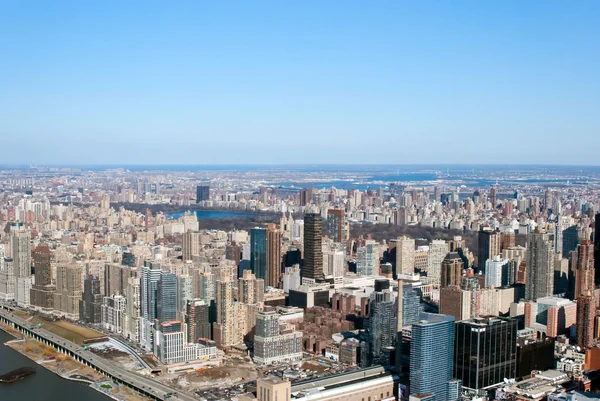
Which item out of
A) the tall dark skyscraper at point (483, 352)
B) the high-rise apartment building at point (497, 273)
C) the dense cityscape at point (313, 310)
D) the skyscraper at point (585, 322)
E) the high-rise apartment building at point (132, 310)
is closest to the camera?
the tall dark skyscraper at point (483, 352)

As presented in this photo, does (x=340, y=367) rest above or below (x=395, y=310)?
below

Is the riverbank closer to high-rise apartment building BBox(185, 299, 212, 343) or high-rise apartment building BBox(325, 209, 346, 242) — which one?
high-rise apartment building BBox(185, 299, 212, 343)

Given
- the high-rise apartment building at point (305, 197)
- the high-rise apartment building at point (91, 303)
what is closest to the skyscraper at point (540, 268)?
the high-rise apartment building at point (91, 303)

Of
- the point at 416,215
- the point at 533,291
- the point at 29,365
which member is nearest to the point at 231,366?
the point at 29,365

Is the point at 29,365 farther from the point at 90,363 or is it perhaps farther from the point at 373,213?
the point at 373,213

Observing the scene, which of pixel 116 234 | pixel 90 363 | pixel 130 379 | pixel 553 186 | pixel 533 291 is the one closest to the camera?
pixel 130 379

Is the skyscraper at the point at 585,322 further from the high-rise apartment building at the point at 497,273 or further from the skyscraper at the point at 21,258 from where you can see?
the skyscraper at the point at 21,258

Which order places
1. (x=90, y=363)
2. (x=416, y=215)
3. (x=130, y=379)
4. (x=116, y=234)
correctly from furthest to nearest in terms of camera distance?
(x=416, y=215), (x=116, y=234), (x=90, y=363), (x=130, y=379)
